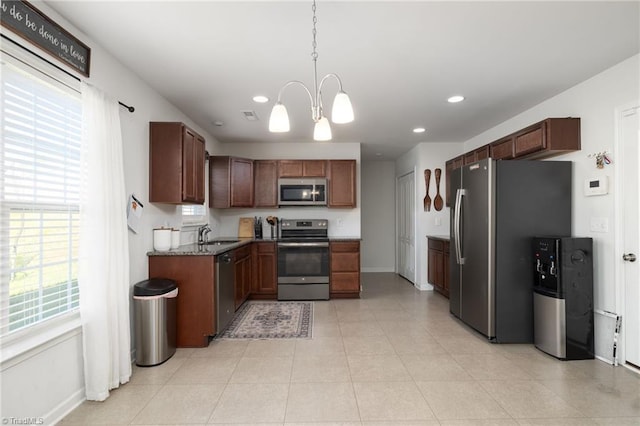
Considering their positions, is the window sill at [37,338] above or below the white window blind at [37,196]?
below

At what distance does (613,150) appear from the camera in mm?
2816

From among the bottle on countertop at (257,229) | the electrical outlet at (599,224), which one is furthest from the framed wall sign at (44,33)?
the electrical outlet at (599,224)

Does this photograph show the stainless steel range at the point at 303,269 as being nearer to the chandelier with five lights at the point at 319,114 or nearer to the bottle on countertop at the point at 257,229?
the bottle on countertop at the point at 257,229

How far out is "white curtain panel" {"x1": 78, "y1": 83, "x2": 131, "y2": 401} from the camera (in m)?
2.21

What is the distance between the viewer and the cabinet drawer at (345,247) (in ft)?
16.4

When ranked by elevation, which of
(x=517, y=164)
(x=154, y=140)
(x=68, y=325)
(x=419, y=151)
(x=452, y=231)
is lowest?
(x=68, y=325)

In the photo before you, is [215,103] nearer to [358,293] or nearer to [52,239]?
[52,239]

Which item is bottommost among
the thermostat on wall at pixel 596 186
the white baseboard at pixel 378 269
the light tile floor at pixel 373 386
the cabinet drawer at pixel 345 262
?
the light tile floor at pixel 373 386

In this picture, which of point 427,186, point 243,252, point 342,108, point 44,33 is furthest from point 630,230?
point 44,33

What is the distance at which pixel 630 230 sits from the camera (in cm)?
269

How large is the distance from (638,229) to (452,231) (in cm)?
164

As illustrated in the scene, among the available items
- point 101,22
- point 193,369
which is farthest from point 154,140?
point 193,369

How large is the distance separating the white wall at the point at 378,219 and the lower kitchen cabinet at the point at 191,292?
4.71m

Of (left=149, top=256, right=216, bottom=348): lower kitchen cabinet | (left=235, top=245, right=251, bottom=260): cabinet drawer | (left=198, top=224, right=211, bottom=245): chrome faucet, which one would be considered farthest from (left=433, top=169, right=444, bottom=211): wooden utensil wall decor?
(left=149, top=256, right=216, bottom=348): lower kitchen cabinet
